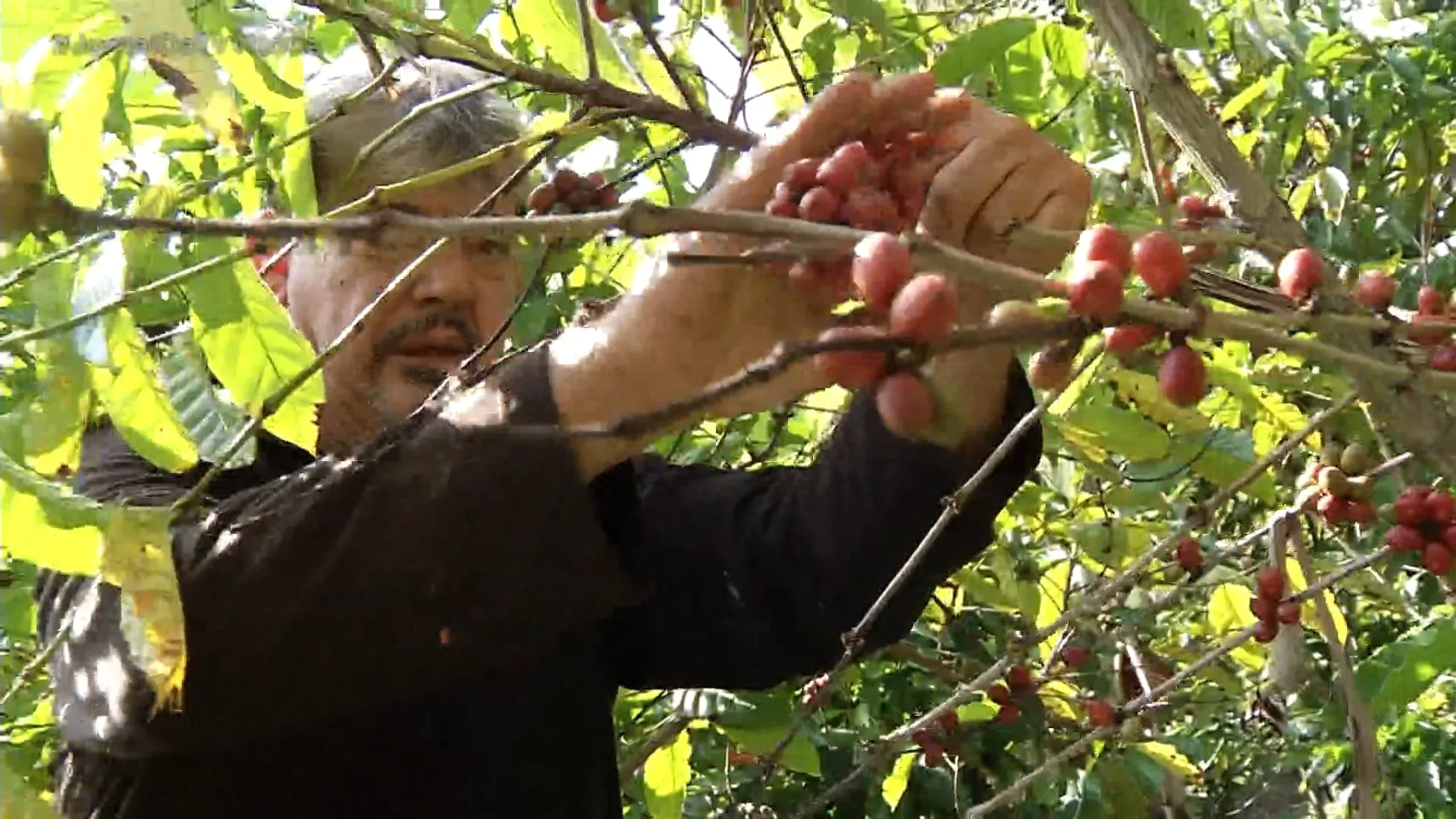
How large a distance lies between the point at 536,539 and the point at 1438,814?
2.12 meters

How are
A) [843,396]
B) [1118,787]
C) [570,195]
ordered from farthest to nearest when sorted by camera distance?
[1118,787], [843,396], [570,195]

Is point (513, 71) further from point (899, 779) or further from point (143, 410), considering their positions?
Answer: point (899, 779)

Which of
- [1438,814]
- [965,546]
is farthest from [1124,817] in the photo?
[965,546]

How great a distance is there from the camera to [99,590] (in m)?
0.87

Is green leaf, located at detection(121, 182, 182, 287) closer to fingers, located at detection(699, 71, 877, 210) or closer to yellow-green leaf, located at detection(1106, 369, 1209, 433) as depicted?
fingers, located at detection(699, 71, 877, 210)

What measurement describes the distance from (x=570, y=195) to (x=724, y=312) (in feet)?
0.98

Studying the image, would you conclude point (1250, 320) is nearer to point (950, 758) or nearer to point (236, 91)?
point (236, 91)

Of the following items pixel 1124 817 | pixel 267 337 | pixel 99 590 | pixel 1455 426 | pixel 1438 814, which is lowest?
pixel 1438 814

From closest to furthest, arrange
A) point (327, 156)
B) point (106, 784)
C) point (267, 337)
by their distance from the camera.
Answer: point (267, 337) → point (106, 784) → point (327, 156)

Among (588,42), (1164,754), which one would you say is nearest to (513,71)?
(588,42)

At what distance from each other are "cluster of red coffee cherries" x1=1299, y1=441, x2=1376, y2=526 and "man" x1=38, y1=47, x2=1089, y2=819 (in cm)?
29

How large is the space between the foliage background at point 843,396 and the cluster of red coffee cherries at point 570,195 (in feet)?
0.29

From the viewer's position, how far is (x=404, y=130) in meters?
1.29

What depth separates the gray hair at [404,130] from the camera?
1.33 m
